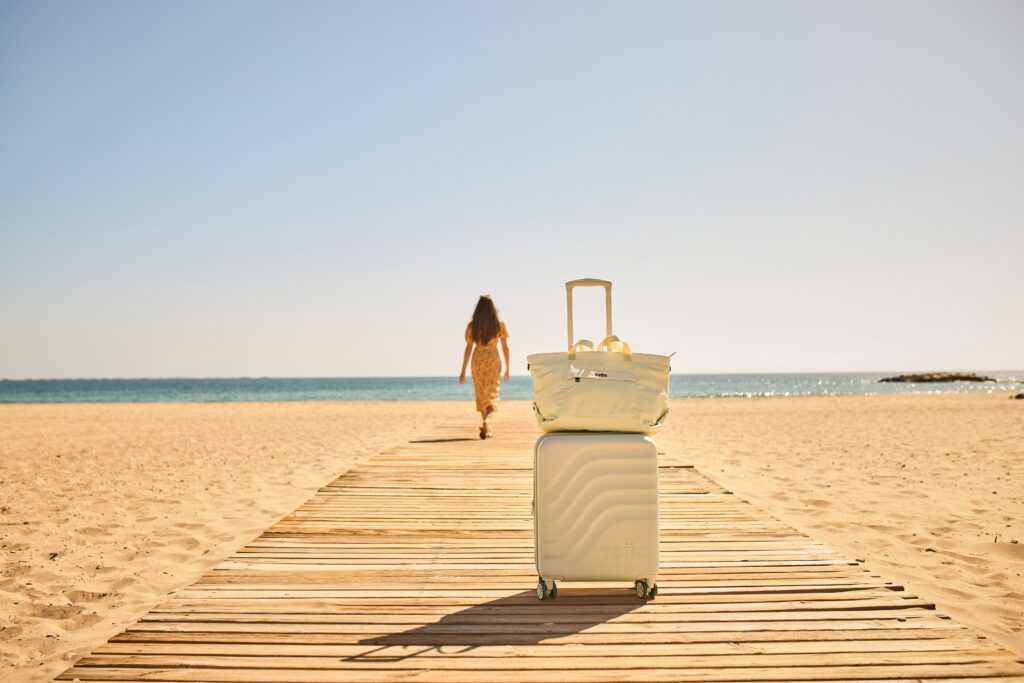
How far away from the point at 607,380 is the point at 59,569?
3.95 meters

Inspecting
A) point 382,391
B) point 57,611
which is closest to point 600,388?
point 57,611

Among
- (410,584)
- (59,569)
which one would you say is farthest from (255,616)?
(59,569)

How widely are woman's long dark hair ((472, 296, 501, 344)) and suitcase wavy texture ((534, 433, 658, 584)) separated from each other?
6229 millimetres

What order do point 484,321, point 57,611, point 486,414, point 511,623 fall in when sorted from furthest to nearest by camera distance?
point 486,414, point 484,321, point 57,611, point 511,623

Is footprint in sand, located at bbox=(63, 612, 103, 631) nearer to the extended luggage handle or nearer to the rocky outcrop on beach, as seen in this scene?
the extended luggage handle

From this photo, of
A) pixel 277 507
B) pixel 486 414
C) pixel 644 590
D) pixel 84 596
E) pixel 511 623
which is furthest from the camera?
pixel 486 414

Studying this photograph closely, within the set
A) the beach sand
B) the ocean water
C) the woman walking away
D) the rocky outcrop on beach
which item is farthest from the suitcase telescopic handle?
the rocky outcrop on beach

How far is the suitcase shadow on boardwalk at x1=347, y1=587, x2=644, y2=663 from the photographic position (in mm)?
2348

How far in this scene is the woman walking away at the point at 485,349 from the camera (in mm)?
8922

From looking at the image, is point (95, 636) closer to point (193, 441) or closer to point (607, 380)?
point (607, 380)

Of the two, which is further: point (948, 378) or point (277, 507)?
point (948, 378)

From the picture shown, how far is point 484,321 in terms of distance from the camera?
8.95m

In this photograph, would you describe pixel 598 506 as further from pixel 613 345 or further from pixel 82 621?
pixel 82 621

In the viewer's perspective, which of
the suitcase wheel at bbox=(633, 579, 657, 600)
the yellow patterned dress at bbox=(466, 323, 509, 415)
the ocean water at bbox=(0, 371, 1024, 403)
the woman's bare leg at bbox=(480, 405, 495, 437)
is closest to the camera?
the suitcase wheel at bbox=(633, 579, 657, 600)
